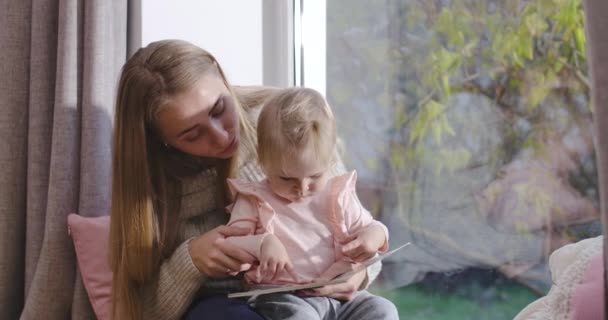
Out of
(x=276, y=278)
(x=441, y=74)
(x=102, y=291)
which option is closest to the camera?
(x=276, y=278)

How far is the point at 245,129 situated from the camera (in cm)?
168

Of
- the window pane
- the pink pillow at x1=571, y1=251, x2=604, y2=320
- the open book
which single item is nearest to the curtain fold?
the pink pillow at x1=571, y1=251, x2=604, y2=320

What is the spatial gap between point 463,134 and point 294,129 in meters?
0.90

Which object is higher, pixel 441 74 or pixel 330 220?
pixel 441 74

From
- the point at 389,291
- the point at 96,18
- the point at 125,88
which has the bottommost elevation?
the point at 389,291

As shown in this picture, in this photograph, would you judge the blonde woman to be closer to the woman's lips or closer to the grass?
the woman's lips

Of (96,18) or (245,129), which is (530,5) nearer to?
(245,129)

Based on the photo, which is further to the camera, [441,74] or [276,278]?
[441,74]

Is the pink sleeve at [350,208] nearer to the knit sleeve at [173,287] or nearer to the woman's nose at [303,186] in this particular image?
the woman's nose at [303,186]

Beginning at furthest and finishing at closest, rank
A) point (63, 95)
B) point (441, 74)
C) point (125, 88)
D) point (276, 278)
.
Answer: point (441, 74) → point (63, 95) → point (125, 88) → point (276, 278)

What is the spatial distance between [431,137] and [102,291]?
100 centimetres

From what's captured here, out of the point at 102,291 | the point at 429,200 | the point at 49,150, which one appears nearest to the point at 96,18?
the point at 49,150

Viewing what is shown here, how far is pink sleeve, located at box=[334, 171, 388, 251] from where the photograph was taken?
4.57 ft

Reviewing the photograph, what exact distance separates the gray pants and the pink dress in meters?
0.04
